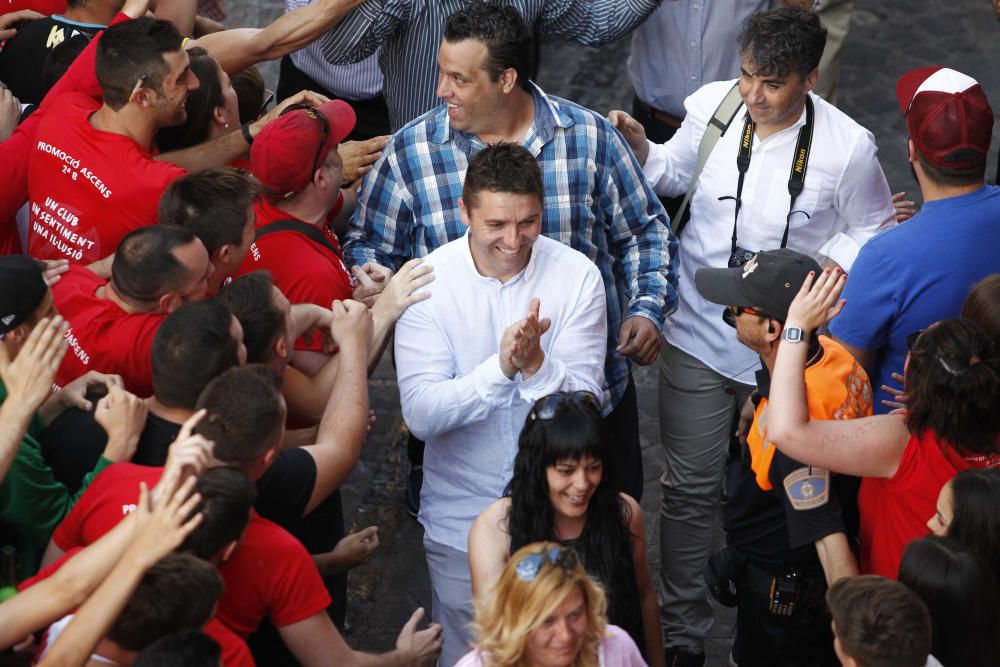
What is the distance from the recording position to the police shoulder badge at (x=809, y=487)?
3566 millimetres

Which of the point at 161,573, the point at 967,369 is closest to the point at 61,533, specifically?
the point at 161,573

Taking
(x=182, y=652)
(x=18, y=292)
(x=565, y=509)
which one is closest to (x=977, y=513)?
(x=565, y=509)

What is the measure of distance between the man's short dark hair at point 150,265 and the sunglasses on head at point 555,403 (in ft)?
3.76

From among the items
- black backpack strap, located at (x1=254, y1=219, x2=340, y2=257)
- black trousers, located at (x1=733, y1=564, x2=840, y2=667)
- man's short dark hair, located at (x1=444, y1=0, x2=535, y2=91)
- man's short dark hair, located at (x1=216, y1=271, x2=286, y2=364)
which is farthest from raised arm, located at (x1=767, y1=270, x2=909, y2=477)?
black backpack strap, located at (x1=254, y1=219, x2=340, y2=257)

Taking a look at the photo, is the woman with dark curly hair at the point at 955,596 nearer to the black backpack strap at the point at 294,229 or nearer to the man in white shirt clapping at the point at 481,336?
the man in white shirt clapping at the point at 481,336

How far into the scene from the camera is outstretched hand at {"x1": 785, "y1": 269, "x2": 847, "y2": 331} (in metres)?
3.58

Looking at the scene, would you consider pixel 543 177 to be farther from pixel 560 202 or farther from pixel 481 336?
pixel 481 336

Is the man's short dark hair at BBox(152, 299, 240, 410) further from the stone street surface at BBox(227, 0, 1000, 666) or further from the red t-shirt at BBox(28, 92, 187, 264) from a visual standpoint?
the stone street surface at BBox(227, 0, 1000, 666)

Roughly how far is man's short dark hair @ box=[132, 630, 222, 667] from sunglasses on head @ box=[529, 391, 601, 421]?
1271 millimetres

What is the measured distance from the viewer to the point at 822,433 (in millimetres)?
3477

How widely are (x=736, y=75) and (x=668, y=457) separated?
2070 mm

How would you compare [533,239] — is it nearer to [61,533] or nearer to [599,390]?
[599,390]

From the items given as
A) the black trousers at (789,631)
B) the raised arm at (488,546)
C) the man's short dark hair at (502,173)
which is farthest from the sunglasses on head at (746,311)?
the raised arm at (488,546)

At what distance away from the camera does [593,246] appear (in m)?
4.64
